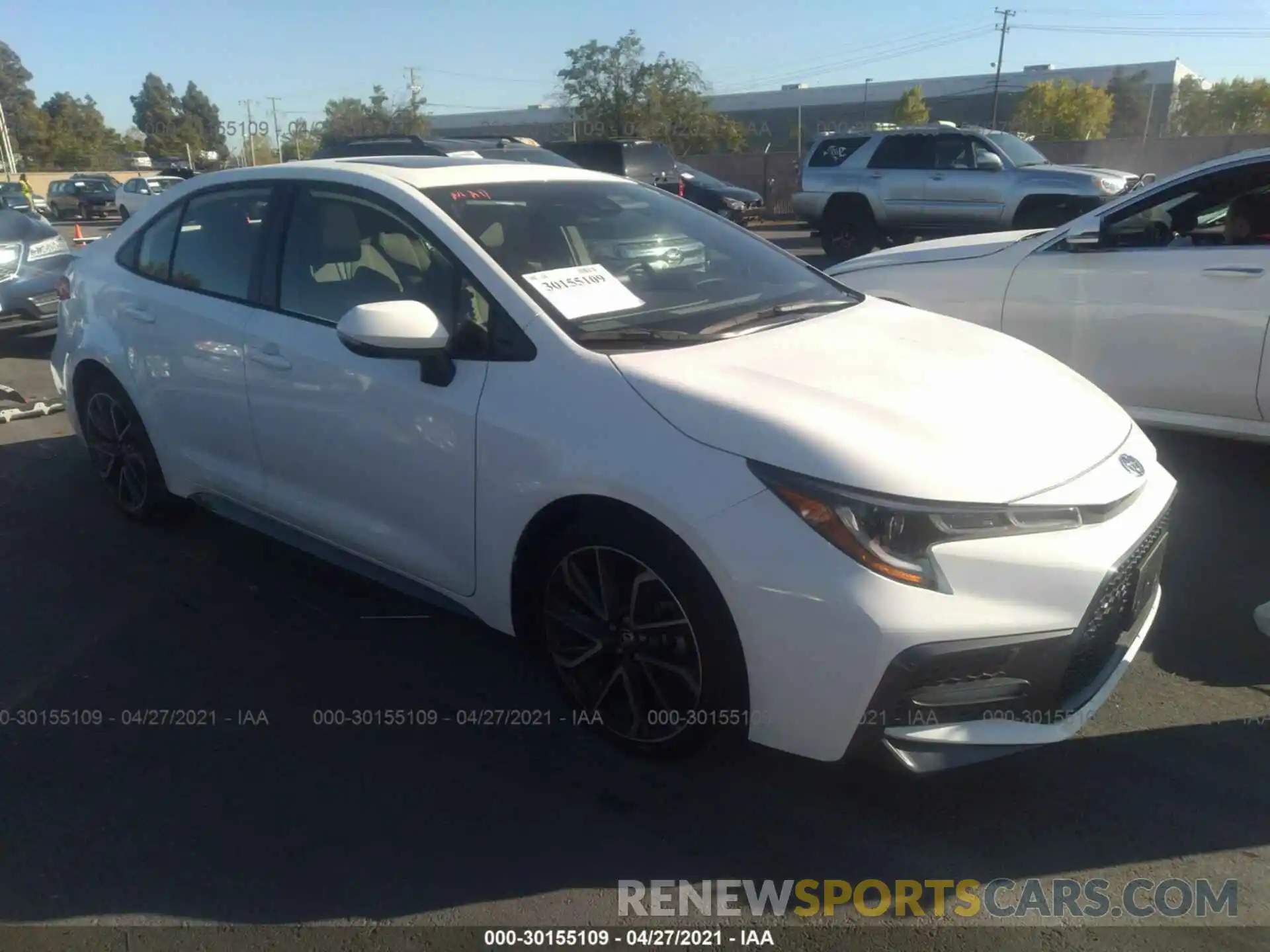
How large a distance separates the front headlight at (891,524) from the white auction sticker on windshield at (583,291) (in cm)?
104

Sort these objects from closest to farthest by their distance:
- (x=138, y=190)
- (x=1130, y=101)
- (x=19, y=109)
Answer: (x=138, y=190) → (x=1130, y=101) → (x=19, y=109)

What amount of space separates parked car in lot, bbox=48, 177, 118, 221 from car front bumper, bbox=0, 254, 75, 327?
95.0 feet

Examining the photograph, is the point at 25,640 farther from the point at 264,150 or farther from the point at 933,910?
the point at 264,150

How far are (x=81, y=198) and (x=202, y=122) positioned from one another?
81.3 m

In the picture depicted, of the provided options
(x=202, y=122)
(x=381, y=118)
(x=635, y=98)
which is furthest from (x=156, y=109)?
(x=635, y=98)

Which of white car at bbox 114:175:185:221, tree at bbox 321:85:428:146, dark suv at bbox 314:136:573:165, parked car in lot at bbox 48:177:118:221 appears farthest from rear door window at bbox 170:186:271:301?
tree at bbox 321:85:428:146

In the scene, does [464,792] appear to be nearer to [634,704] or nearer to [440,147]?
[634,704]

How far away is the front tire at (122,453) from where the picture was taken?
4.68 m

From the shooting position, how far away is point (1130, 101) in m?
67.7

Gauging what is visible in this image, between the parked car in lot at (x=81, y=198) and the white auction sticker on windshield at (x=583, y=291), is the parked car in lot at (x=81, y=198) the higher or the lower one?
the lower one

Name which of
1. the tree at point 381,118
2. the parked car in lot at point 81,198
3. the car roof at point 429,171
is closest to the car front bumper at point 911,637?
the car roof at point 429,171

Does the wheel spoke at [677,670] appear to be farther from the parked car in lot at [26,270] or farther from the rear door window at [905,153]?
the rear door window at [905,153]

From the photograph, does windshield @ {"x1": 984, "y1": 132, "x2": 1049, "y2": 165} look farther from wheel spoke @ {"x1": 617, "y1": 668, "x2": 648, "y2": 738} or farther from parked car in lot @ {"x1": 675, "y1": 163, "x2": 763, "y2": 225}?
wheel spoke @ {"x1": 617, "y1": 668, "x2": 648, "y2": 738}

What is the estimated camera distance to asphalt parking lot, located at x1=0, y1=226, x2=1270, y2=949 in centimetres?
259
